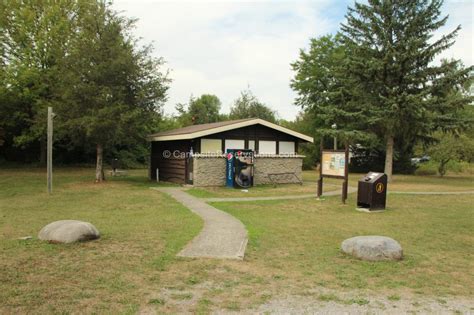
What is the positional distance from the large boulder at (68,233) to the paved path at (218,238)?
1.89 metres

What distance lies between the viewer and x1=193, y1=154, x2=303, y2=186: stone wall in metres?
19.0

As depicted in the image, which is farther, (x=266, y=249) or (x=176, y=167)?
(x=176, y=167)

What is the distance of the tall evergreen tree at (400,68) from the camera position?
76.6 feet

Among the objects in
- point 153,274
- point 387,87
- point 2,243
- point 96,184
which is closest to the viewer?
point 153,274

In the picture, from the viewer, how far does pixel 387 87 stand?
2361 centimetres

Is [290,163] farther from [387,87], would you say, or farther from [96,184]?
[96,184]

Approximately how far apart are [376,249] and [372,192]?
6.65 metres

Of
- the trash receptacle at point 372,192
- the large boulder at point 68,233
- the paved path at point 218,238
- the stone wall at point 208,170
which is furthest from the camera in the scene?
the stone wall at point 208,170

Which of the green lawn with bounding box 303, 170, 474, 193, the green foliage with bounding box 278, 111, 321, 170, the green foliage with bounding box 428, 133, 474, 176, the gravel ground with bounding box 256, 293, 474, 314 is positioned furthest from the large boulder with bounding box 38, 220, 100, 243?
the green foliage with bounding box 278, 111, 321, 170

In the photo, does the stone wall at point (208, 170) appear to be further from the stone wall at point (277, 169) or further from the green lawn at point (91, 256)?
the green lawn at point (91, 256)

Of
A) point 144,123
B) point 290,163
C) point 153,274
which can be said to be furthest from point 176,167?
point 153,274

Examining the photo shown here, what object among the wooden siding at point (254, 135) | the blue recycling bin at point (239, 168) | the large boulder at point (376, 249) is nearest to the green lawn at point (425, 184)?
the wooden siding at point (254, 135)

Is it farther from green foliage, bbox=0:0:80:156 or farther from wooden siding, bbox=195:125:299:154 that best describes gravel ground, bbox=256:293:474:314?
green foliage, bbox=0:0:80:156

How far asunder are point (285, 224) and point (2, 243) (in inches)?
242
